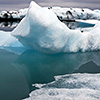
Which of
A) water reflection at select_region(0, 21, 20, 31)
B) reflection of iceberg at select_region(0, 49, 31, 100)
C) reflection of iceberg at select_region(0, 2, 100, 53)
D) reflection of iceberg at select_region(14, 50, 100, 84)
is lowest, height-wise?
water reflection at select_region(0, 21, 20, 31)

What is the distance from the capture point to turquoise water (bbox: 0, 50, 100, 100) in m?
3.22

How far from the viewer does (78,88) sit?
315 cm

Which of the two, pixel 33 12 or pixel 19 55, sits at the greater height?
pixel 33 12

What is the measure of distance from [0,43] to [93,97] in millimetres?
5177

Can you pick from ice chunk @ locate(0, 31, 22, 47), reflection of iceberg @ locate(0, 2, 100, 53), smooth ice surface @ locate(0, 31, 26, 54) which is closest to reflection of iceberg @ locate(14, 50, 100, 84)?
reflection of iceberg @ locate(0, 2, 100, 53)

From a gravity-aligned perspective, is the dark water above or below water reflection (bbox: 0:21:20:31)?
above

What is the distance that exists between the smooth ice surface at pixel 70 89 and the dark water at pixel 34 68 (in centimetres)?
18

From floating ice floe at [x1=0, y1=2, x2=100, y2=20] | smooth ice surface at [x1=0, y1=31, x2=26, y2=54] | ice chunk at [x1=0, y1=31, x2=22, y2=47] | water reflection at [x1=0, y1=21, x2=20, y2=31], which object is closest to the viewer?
smooth ice surface at [x1=0, y1=31, x2=26, y2=54]

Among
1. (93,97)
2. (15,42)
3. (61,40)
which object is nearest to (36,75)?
(93,97)

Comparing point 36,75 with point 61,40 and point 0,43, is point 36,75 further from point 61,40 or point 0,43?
point 0,43

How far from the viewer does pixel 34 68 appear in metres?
4.58

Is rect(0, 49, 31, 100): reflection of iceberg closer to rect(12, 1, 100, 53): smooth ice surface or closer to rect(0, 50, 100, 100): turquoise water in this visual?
rect(0, 50, 100, 100): turquoise water

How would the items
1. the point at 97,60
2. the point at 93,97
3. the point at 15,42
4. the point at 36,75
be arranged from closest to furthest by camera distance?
the point at 93,97, the point at 36,75, the point at 97,60, the point at 15,42

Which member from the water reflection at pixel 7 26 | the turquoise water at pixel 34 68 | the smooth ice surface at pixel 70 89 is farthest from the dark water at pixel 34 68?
the water reflection at pixel 7 26
